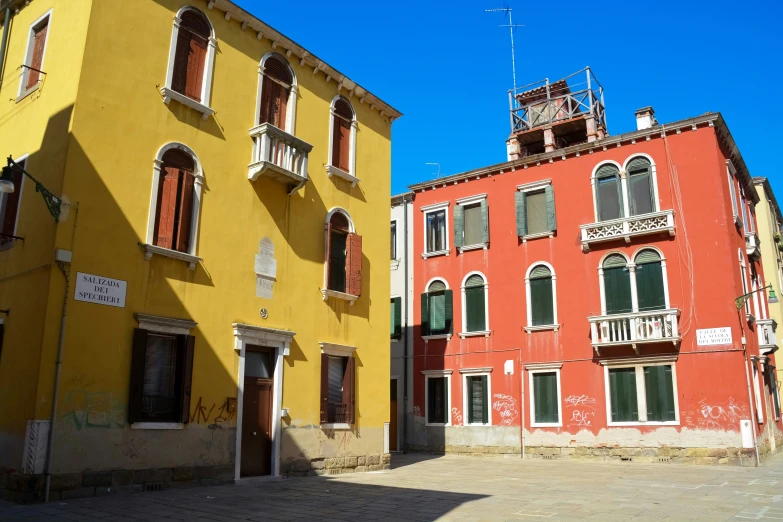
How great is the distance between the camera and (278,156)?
14.3 metres

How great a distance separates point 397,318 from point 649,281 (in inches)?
372

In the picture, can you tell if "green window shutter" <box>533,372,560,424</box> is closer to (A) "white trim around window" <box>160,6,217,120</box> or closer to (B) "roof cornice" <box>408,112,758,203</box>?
(B) "roof cornice" <box>408,112,758,203</box>

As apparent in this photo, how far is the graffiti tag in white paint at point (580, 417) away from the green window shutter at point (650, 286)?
366 cm

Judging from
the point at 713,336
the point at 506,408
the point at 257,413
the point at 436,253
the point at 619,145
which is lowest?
the point at 257,413

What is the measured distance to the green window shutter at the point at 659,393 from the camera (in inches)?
730

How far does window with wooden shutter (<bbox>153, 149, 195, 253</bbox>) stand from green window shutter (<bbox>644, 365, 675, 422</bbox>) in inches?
551

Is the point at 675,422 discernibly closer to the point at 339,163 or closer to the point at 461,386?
the point at 461,386

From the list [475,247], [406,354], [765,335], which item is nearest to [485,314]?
[475,247]

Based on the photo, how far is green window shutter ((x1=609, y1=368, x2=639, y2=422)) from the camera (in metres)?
19.1

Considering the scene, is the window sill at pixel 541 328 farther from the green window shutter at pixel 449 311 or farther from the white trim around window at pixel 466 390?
the green window shutter at pixel 449 311

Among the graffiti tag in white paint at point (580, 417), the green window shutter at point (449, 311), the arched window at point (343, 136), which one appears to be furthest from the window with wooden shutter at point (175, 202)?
the graffiti tag in white paint at point (580, 417)

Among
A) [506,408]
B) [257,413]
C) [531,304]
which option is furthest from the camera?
[531,304]

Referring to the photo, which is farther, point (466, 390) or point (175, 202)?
point (466, 390)

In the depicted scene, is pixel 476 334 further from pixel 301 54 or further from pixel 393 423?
pixel 301 54
